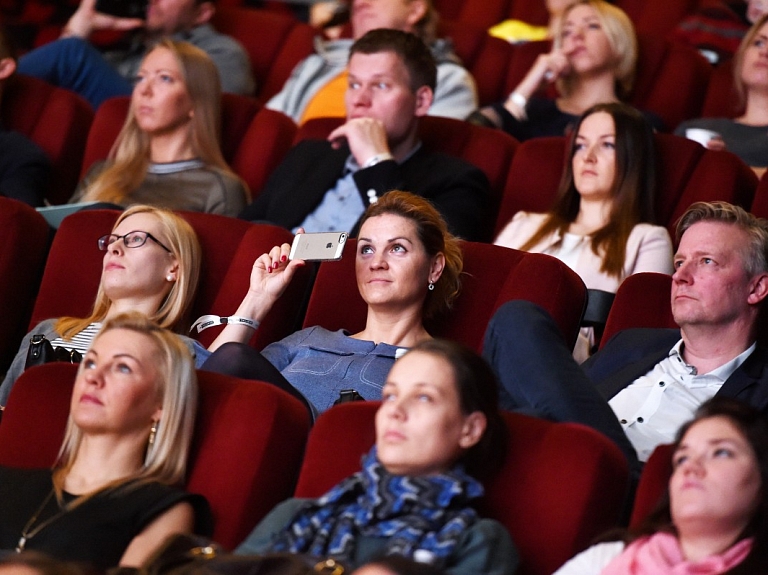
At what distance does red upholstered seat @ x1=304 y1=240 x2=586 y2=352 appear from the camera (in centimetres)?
227

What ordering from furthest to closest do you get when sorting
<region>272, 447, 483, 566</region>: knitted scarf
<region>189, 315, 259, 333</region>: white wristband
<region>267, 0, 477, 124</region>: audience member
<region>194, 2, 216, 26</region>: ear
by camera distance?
1. <region>194, 2, 216, 26</region>: ear
2. <region>267, 0, 477, 124</region>: audience member
3. <region>189, 315, 259, 333</region>: white wristband
4. <region>272, 447, 483, 566</region>: knitted scarf

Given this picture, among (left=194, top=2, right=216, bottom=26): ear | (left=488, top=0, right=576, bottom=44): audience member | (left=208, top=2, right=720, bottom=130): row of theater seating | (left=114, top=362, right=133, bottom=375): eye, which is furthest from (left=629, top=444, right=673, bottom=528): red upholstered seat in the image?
(left=194, top=2, right=216, bottom=26): ear

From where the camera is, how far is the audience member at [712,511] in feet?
4.96

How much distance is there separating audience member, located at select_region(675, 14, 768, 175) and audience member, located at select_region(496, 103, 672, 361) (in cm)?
48

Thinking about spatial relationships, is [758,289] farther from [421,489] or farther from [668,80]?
[668,80]

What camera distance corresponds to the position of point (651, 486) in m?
1.65

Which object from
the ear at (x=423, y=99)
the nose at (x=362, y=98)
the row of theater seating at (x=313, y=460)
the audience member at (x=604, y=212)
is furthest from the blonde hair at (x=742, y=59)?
the row of theater seating at (x=313, y=460)

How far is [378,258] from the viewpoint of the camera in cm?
236

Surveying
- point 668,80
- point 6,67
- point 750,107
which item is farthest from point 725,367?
point 6,67

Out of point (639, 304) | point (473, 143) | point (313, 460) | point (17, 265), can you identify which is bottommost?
point (313, 460)

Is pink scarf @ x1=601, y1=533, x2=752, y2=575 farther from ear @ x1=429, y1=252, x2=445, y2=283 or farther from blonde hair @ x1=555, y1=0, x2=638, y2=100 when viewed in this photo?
blonde hair @ x1=555, y1=0, x2=638, y2=100

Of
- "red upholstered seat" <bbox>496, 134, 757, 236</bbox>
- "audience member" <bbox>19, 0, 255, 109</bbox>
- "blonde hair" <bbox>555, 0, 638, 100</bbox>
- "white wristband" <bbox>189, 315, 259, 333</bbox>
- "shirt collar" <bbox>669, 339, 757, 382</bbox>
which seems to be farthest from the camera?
"audience member" <bbox>19, 0, 255, 109</bbox>

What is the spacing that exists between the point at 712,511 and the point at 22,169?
2.24m

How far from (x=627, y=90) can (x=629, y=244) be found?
0.97 m
